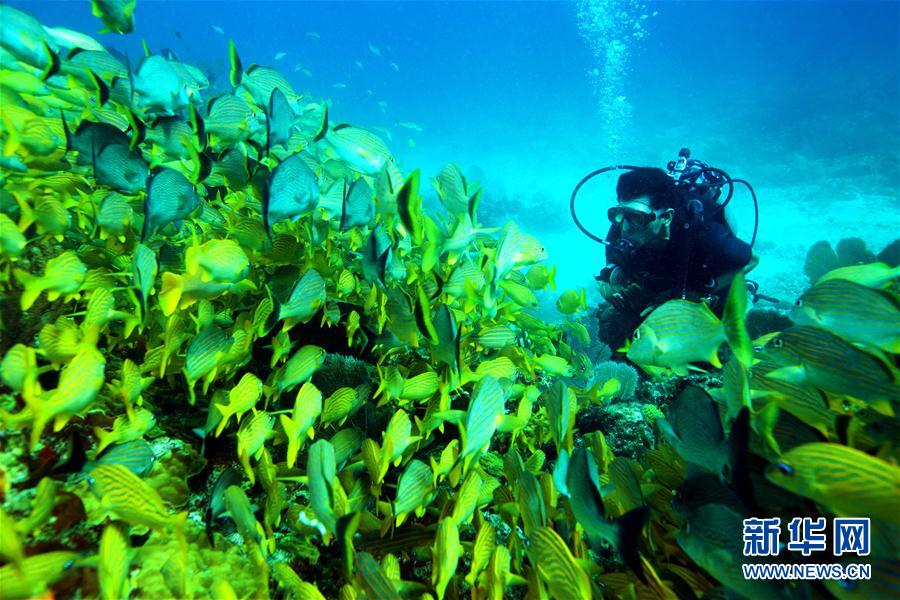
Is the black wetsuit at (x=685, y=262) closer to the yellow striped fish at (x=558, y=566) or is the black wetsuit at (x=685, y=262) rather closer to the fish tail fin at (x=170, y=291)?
the yellow striped fish at (x=558, y=566)

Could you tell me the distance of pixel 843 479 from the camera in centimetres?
104

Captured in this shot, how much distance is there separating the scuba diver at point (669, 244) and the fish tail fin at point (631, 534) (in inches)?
139

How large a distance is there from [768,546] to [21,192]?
4.14 metres

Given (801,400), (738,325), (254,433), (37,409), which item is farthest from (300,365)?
(801,400)

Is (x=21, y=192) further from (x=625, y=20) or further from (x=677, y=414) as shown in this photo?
(x=625, y=20)

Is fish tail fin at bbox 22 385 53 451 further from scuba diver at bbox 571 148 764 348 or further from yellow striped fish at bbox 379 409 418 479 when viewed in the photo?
scuba diver at bbox 571 148 764 348

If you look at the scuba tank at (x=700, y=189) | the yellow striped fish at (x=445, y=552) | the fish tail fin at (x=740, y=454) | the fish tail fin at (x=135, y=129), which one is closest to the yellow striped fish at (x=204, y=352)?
the fish tail fin at (x=135, y=129)

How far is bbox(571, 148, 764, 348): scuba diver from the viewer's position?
176 inches

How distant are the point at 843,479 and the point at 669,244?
162 inches

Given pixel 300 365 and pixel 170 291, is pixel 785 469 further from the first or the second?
pixel 170 291

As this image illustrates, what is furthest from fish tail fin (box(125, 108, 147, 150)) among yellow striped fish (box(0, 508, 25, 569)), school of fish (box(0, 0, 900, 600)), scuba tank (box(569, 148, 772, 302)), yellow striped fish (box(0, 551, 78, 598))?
scuba tank (box(569, 148, 772, 302))

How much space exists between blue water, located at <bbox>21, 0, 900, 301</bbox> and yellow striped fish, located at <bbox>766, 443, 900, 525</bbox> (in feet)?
16.9

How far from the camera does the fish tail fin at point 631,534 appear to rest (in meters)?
1.09

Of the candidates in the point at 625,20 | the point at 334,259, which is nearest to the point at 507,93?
the point at 625,20
